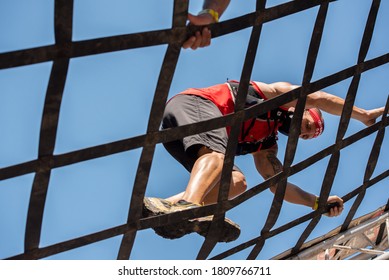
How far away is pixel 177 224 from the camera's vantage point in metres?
5.50

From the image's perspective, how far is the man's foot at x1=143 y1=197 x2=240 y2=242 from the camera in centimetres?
544

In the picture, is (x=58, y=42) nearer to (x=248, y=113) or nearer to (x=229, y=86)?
(x=248, y=113)

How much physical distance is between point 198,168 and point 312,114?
1578 millimetres

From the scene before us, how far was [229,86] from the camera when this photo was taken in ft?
21.0

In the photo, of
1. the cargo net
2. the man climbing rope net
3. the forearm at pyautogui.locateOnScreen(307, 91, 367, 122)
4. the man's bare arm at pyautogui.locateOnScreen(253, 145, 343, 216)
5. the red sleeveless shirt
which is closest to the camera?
the cargo net

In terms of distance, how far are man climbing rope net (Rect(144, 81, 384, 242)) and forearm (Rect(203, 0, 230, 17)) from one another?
3.09 feet

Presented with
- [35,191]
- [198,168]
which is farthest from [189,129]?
[35,191]

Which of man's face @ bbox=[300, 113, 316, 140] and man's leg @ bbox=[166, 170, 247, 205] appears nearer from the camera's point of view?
man's leg @ bbox=[166, 170, 247, 205]

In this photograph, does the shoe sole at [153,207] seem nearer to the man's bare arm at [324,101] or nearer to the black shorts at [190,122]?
the black shorts at [190,122]

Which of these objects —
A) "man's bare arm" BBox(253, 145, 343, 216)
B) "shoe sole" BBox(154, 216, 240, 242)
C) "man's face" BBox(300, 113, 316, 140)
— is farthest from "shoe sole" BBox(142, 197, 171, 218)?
"man's face" BBox(300, 113, 316, 140)

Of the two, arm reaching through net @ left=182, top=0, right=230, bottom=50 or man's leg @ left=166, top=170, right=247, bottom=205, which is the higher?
man's leg @ left=166, top=170, right=247, bottom=205

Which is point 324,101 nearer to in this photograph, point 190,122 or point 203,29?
point 190,122

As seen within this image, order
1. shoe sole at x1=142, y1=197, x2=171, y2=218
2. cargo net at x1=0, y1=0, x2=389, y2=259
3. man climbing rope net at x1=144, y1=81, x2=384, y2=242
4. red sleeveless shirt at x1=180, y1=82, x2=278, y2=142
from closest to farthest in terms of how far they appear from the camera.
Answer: cargo net at x1=0, y1=0, x2=389, y2=259 → shoe sole at x1=142, y1=197, x2=171, y2=218 → man climbing rope net at x1=144, y1=81, x2=384, y2=242 → red sleeveless shirt at x1=180, y1=82, x2=278, y2=142

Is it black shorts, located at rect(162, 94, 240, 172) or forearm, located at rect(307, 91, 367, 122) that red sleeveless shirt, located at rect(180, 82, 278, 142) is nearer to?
black shorts, located at rect(162, 94, 240, 172)
